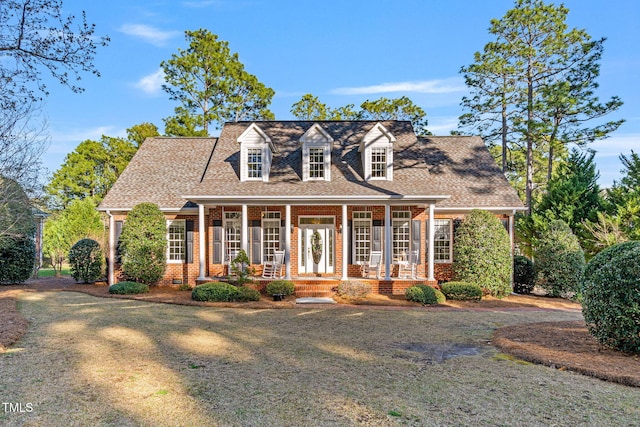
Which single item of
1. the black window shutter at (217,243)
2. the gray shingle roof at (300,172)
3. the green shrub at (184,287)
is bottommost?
the green shrub at (184,287)

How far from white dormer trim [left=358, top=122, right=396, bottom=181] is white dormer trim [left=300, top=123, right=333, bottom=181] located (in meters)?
1.49

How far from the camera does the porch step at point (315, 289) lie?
47.4ft

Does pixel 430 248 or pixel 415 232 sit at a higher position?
pixel 415 232

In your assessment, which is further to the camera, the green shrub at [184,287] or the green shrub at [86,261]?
the green shrub at [86,261]

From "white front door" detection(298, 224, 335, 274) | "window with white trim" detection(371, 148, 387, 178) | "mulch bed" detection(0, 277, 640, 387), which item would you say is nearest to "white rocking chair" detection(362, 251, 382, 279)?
"white front door" detection(298, 224, 335, 274)

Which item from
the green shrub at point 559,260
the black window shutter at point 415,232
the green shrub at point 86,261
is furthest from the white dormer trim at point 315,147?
the green shrub at point 86,261

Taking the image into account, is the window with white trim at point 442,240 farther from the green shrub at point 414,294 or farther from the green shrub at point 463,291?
the green shrub at point 414,294

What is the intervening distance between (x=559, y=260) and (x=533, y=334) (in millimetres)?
8103

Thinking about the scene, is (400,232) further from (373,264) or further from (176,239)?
(176,239)

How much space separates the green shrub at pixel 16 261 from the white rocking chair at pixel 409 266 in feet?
51.0

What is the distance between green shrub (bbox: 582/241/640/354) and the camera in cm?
677

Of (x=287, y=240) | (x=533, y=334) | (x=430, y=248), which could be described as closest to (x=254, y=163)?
(x=287, y=240)

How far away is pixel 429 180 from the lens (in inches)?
646

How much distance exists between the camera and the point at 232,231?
1702cm
